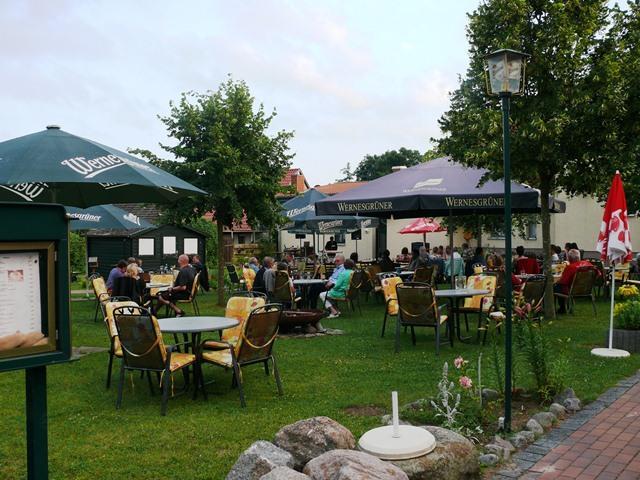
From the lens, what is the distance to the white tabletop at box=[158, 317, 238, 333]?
6.03 meters

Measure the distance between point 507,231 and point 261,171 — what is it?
10.0 meters

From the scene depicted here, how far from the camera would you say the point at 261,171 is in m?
14.2

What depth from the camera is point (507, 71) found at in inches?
192

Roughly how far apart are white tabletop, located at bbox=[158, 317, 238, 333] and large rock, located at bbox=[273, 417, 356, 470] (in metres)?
2.28

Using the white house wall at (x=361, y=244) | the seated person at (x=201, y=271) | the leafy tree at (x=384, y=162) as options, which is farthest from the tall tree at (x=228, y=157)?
the leafy tree at (x=384, y=162)

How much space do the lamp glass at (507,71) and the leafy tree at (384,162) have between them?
62.7 m

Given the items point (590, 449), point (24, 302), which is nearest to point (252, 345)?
point (590, 449)

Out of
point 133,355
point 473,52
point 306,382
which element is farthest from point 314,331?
point 473,52

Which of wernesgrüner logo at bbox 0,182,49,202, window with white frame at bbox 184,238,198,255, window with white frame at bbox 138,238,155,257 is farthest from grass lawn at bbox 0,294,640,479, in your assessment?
window with white frame at bbox 184,238,198,255

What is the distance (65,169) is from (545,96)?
755 centimetres

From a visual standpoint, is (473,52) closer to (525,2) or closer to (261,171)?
(525,2)

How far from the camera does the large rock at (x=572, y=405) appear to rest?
526cm

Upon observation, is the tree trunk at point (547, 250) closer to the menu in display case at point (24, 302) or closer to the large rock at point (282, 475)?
the large rock at point (282, 475)

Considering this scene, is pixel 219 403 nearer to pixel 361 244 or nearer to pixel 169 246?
pixel 169 246
